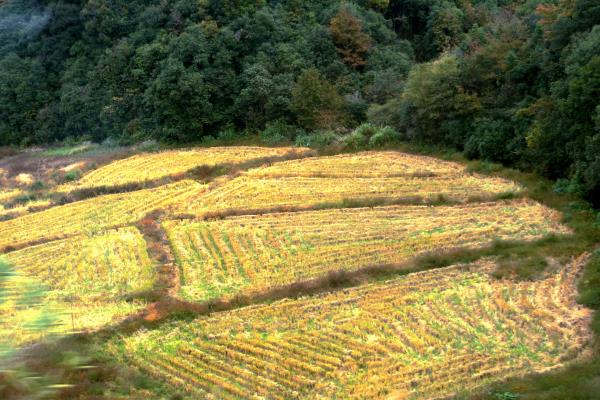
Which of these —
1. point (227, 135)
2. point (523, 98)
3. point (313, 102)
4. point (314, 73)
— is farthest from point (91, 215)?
point (523, 98)

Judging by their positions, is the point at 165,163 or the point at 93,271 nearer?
the point at 93,271

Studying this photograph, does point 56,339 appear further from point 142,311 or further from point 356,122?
point 356,122

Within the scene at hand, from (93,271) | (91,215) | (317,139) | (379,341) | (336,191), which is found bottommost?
(379,341)

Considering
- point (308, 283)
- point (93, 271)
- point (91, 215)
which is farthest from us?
point (91, 215)

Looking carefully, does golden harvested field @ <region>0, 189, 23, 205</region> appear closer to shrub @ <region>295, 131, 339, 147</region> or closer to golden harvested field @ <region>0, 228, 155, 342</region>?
golden harvested field @ <region>0, 228, 155, 342</region>

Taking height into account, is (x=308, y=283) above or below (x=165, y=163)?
below

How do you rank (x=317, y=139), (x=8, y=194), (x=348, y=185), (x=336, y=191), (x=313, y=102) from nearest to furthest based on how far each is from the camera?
1. (x=336, y=191)
2. (x=348, y=185)
3. (x=8, y=194)
4. (x=317, y=139)
5. (x=313, y=102)

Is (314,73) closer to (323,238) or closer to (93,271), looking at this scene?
(323,238)

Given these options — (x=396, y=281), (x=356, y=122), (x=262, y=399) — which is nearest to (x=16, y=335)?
(x=262, y=399)
